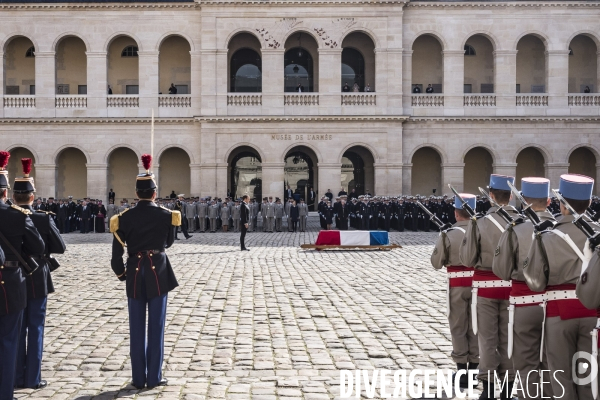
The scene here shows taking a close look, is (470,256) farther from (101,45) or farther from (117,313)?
(101,45)

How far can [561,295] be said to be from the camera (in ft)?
17.8

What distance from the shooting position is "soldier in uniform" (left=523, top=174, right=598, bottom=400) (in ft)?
17.2

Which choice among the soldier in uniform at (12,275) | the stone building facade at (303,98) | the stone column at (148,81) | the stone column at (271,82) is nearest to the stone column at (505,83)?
the stone building facade at (303,98)

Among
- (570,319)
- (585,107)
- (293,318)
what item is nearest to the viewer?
(570,319)

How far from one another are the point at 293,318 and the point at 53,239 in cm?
450

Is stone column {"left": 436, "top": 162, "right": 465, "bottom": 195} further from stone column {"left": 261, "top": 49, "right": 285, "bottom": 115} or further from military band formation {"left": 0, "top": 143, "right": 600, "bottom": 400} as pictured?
military band formation {"left": 0, "top": 143, "right": 600, "bottom": 400}

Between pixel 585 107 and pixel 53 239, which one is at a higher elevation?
pixel 585 107

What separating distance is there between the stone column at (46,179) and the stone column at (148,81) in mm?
6135

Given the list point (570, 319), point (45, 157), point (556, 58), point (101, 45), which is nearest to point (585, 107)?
point (556, 58)

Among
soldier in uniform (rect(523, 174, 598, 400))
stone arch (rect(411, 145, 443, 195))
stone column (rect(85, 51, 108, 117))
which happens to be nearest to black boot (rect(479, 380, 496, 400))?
soldier in uniform (rect(523, 174, 598, 400))

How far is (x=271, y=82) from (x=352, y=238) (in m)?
16.7

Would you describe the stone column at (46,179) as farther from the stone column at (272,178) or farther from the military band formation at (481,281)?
the military band formation at (481,281)

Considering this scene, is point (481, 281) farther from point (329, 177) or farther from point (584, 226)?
point (329, 177)

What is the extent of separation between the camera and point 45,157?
3781cm
